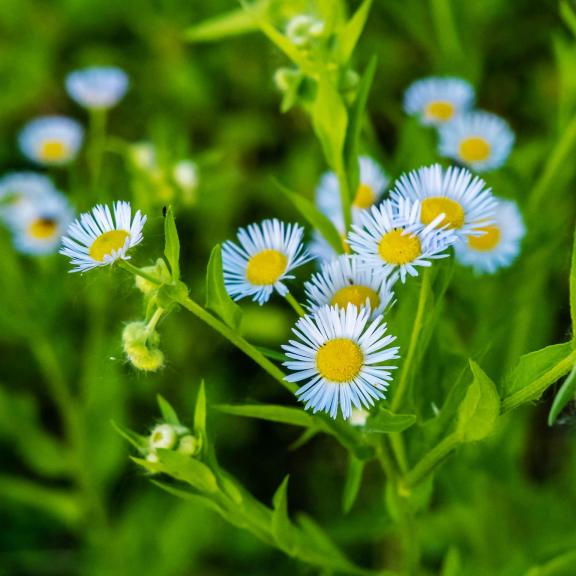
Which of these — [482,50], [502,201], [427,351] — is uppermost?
[482,50]

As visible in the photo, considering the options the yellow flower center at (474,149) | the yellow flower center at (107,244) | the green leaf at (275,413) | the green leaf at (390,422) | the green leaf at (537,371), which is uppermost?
the yellow flower center at (474,149)

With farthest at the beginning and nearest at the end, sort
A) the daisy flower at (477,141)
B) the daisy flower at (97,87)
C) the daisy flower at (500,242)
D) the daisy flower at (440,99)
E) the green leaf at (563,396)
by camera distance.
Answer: the daisy flower at (97,87) → the daisy flower at (440,99) → the daisy flower at (477,141) → the daisy flower at (500,242) → the green leaf at (563,396)

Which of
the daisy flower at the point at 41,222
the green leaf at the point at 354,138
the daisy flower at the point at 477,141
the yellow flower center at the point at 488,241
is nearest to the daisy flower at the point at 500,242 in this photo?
the yellow flower center at the point at 488,241

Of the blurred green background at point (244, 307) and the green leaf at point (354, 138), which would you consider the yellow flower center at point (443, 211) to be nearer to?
the green leaf at point (354, 138)

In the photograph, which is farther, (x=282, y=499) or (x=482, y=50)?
(x=482, y=50)

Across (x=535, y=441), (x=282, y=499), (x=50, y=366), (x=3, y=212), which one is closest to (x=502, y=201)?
(x=282, y=499)

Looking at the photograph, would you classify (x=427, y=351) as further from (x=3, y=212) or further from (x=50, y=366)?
(x=3, y=212)

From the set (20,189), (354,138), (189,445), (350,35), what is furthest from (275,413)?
(20,189)

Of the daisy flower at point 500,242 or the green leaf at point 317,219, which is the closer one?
the green leaf at point 317,219
